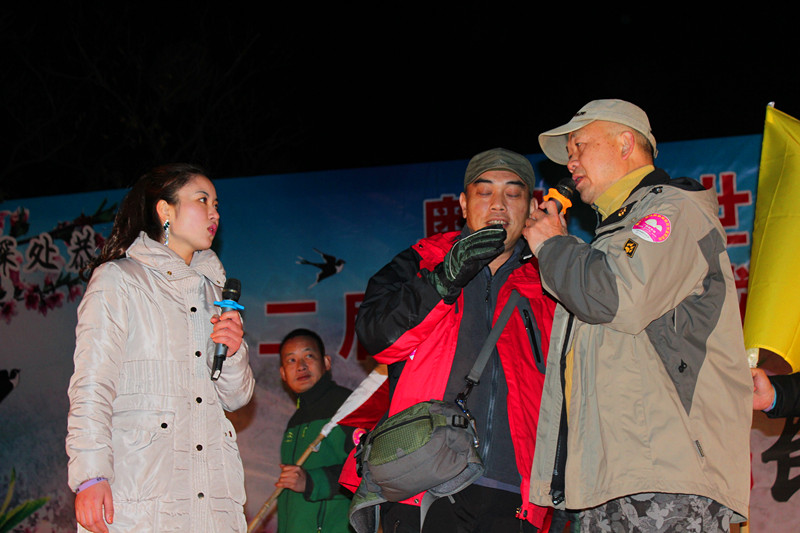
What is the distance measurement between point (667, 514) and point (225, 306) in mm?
1385

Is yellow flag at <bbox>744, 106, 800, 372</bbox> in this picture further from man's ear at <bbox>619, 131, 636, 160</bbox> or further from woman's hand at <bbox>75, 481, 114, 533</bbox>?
woman's hand at <bbox>75, 481, 114, 533</bbox>

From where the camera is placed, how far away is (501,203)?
2.67 meters

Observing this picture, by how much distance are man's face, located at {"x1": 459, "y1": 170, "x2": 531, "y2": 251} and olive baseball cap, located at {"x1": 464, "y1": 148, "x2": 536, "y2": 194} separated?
0.02 meters

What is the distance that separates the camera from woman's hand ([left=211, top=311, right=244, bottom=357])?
7.58 feet

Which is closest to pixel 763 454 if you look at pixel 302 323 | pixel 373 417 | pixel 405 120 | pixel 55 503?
pixel 373 417

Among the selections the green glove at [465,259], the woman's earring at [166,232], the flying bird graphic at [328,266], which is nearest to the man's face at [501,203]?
the green glove at [465,259]

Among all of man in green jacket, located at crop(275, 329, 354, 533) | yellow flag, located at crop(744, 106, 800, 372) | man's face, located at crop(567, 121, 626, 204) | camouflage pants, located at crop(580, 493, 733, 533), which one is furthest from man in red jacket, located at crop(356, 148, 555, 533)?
man in green jacket, located at crop(275, 329, 354, 533)

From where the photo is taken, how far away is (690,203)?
1977mm

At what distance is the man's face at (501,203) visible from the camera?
2.66 meters

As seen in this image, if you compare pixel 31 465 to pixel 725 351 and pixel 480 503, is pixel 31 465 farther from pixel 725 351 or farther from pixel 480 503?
pixel 725 351

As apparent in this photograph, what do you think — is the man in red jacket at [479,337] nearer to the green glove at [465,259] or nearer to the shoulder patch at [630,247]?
the green glove at [465,259]

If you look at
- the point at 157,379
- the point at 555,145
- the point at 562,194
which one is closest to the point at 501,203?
the point at 555,145

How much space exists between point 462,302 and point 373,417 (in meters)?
0.62

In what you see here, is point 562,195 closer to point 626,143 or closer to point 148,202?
point 626,143
